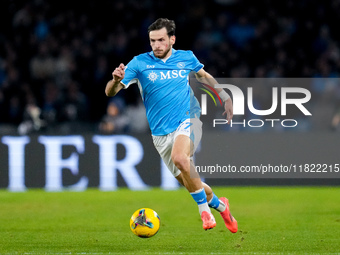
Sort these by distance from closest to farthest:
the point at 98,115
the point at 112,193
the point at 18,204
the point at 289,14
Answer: the point at 18,204, the point at 112,193, the point at 98,115, the point at 289,14

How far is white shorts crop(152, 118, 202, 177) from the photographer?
765 centimetres

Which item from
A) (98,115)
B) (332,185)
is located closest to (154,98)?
(332,185)

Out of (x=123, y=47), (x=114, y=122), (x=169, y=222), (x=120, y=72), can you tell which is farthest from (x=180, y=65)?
(x=123, y=47)

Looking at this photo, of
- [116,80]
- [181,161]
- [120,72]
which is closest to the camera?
[120,72]

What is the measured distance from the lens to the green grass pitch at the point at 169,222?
24.3 feet

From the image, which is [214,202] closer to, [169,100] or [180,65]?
[169,100]

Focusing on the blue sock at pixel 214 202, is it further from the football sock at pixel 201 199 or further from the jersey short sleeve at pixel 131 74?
the jersey short sleeve at pixel 131 74

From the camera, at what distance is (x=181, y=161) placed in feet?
23.9

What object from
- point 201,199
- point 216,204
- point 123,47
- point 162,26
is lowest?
point 216,204

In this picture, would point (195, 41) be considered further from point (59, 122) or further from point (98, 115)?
point (59, 122)

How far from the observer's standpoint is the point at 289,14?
1691 cm

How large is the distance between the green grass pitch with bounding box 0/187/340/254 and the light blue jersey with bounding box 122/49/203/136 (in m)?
1.31

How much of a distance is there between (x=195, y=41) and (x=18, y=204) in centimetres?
666

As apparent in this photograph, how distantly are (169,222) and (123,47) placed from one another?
7620mm
